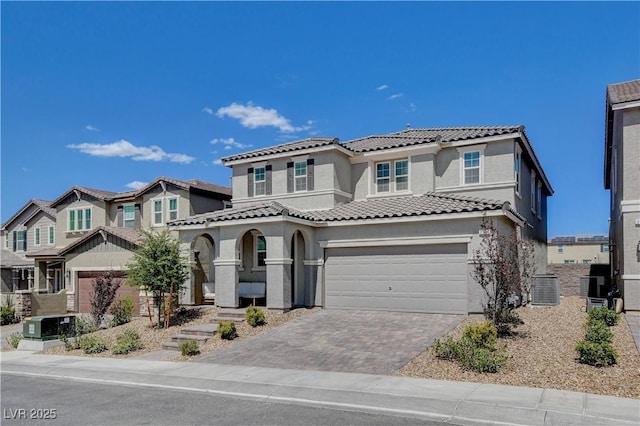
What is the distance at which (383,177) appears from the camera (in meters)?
23.0

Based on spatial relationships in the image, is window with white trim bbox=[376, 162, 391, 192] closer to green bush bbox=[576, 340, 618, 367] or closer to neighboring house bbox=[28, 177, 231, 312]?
neighboring house bbox=[28, 177, 231, 312]

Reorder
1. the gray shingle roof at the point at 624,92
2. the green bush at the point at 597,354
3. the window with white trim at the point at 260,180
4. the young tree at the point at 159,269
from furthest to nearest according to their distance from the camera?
the window with white trim at the point at 260,180
the young tree at the point at 159,269
the gray shingle roof at the point at 624,92
the green bush at the point at 597,354

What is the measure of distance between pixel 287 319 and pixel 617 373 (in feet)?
34.1

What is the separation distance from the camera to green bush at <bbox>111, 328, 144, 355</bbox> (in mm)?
15420

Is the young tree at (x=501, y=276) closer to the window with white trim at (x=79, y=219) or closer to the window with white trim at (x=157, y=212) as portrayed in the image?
the window with white trim at (x=157, y=212)

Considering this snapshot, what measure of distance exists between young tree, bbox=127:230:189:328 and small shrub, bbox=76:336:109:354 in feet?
7.54

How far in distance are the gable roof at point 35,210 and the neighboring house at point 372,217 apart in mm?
17037

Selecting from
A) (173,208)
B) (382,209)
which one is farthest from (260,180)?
(173,208)

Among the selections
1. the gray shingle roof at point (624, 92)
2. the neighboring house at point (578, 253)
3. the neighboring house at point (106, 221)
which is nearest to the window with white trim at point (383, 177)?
the gray shingle roof at point (624, 92)

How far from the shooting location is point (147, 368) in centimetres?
1318

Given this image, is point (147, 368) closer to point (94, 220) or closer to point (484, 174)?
point (484, 174)

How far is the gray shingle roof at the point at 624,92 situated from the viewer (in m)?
16.5

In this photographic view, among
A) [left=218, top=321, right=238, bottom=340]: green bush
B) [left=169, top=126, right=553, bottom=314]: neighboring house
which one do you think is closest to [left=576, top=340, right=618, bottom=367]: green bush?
[left=169, top=126, right=553, bottom=314]: neighboring house

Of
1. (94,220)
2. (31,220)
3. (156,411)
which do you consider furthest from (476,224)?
(31,220)
